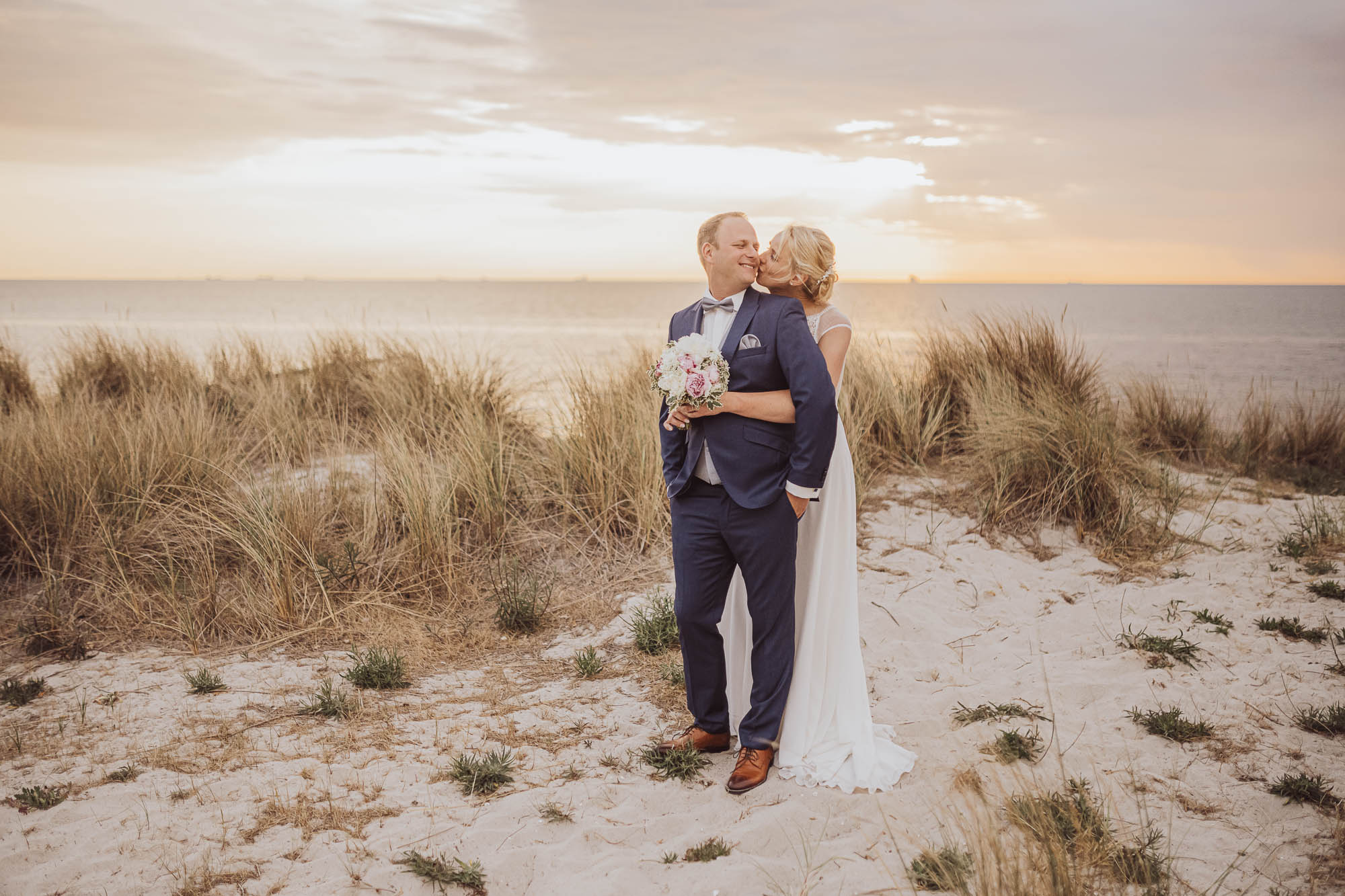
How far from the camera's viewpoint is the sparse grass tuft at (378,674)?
457cm

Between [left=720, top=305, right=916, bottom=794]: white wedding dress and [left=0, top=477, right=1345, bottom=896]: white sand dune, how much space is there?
0.16 m

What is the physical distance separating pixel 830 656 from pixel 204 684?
11.5 feet

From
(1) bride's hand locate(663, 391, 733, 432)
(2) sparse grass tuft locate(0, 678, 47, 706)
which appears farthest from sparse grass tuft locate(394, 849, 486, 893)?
(2) sparse grass tuft locate(0, 678, 47, 706)

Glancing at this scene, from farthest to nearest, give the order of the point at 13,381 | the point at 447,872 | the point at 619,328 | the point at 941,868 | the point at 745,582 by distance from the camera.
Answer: the point at 619,328
the point at 13,381
the point at 745,582
the point at 447,872
the point at 941,868

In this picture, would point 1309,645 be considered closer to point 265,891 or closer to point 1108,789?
point 1108,789

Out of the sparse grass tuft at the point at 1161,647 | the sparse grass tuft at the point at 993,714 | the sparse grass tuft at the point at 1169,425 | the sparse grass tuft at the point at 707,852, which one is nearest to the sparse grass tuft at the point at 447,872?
the sparse grass tuft at the point at 707,852

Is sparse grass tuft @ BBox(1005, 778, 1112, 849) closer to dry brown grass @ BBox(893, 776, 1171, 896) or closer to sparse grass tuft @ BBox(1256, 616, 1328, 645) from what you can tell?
dry brown grass @ BBox(893, 776, 1171, 896)

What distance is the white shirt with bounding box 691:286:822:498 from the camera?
11.0 feet

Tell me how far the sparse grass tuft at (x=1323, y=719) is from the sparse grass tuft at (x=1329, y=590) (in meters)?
1.77

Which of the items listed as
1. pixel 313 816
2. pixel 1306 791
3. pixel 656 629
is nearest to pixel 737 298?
pixel 656 629

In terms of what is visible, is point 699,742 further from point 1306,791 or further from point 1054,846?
point 1306,791

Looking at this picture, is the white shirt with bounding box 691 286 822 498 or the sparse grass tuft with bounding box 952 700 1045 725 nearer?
the white shirt with bounding box 691 286 822 498

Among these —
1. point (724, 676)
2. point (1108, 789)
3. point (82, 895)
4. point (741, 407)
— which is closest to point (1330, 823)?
point (1108, 789)

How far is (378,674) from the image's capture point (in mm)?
4586
